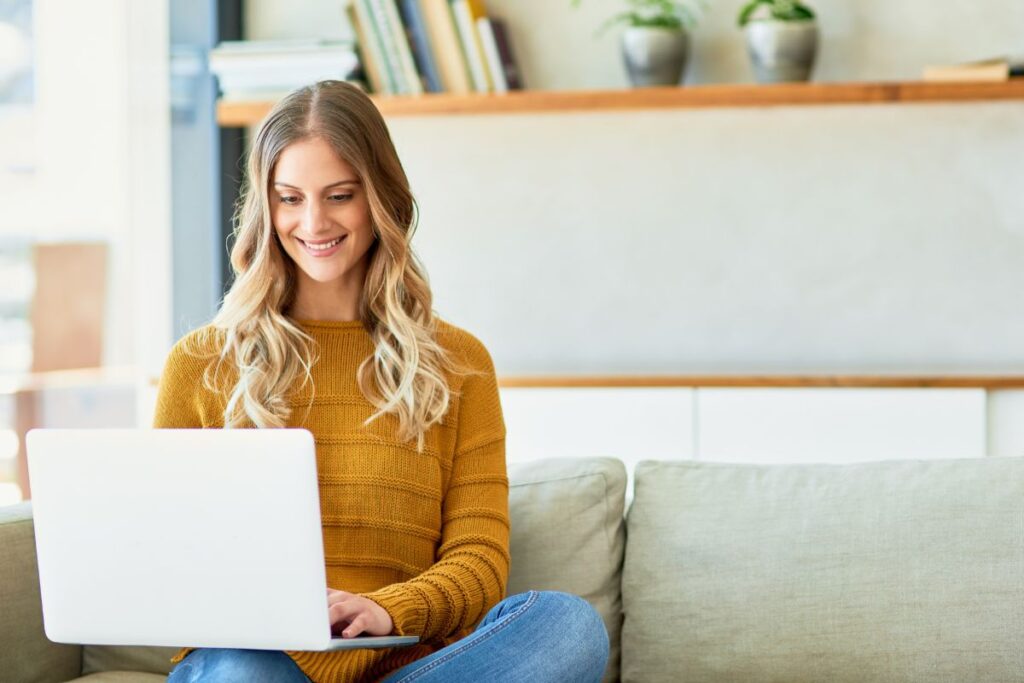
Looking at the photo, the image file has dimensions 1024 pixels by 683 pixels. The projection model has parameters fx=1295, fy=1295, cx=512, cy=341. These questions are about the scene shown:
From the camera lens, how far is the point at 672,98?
2.85 m

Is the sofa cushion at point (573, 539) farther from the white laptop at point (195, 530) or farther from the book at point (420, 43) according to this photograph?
the book at point (420, 43)

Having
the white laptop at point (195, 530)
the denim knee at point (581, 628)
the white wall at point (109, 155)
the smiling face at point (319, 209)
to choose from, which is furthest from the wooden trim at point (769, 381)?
the white laptop at point (195, 530)

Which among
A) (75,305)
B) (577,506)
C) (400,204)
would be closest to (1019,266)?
(577,506)

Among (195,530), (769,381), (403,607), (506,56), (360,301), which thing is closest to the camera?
(195,530)

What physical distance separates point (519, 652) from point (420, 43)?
179 centimetres

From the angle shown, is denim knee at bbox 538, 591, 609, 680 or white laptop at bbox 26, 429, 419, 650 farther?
denim knee at bbox 538, 591, 609, 680

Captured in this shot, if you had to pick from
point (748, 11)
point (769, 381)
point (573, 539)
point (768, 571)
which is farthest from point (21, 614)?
point (748, 11)

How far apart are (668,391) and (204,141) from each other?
1.28 metres

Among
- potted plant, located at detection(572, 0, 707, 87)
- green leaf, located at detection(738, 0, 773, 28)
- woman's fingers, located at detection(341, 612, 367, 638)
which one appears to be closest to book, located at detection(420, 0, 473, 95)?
potted plant, located at detection(572, 0, 707, 87)

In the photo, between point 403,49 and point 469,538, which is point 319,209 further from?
point 403,49

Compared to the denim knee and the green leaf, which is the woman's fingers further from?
the green leaf

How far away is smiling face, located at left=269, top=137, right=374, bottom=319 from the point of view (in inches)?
70.7

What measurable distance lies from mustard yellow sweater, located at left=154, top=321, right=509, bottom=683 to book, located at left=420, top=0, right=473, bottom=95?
1.23 metres

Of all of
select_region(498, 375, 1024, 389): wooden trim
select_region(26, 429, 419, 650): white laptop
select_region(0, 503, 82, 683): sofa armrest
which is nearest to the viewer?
select_region(26, 429, 419, 650): white laptop
